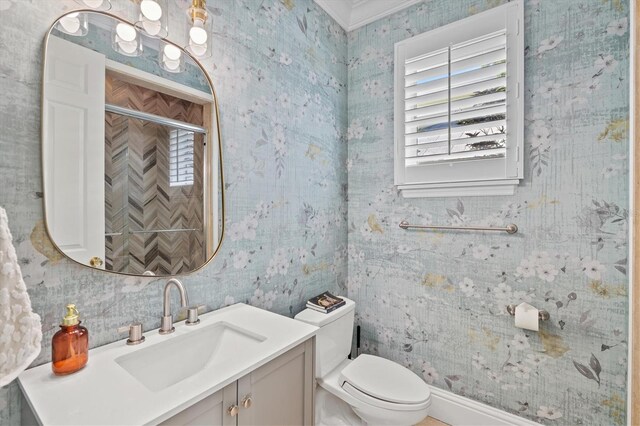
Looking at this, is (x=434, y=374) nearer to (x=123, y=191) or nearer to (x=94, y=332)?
(x=94, y=332)

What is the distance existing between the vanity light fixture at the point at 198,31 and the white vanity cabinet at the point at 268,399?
124 centimetres

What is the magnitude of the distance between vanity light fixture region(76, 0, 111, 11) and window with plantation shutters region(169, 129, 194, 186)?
43 cm

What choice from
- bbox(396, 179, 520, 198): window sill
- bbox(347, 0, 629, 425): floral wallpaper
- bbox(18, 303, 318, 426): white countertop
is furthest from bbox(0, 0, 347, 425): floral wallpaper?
bbox(396, 179, 520, 198): window sill

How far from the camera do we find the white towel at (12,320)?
0.62 meters

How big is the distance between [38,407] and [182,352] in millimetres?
437

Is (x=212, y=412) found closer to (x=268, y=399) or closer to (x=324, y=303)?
(x=268, y=399)

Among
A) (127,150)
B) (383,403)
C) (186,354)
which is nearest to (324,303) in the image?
(383,403)

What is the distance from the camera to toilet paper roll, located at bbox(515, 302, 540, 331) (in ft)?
4.76

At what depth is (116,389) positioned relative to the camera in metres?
0.78

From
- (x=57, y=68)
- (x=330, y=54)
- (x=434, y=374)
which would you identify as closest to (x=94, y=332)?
(x=57, y=68)

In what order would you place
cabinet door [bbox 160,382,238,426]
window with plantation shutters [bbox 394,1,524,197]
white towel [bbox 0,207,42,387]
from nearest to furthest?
white towel [bbox 0,207,42,387] → cabinet door [bbox 160,382,238,426] → window with plantation shutters [bbox 394,1,524,197]

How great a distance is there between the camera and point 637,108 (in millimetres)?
1030

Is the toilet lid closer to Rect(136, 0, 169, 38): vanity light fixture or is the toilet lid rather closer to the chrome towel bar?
the chrome towel bar

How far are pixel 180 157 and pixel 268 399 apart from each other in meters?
0.96
